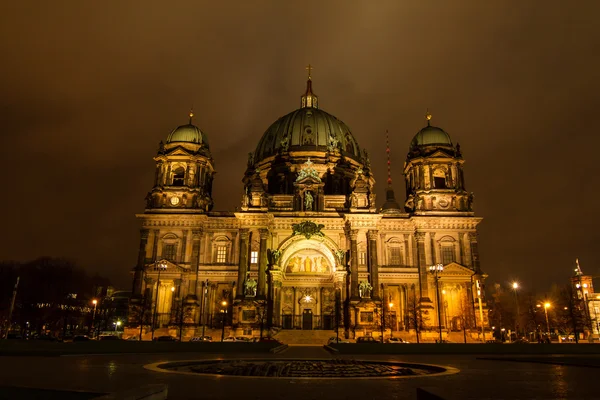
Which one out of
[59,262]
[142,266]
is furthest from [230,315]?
[59,262]

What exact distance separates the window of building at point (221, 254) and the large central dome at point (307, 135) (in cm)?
2132

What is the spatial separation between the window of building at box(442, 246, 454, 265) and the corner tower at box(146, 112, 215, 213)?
31.9m

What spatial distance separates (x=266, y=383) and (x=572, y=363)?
15.9 metres

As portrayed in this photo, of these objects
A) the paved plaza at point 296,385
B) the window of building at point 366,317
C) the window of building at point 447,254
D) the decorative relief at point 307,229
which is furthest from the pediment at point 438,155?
the paved plaza at point 296,385

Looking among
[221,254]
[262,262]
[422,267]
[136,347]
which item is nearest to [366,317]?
[422,267]

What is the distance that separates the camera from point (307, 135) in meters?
79.2

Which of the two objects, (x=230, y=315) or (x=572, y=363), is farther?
(x=230, y=315)

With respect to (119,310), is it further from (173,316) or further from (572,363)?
(572,363)

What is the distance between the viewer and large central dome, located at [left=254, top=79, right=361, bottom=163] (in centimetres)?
7875

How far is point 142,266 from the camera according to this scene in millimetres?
61938

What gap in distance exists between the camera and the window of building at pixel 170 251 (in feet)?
207

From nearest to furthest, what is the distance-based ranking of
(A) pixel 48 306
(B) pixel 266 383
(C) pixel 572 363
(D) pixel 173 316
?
(B) pixel 266 383 → (C) pixel 572 363 → (D) pixel 173 316 → (A) pixel 48 306

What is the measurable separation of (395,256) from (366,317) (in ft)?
33.1

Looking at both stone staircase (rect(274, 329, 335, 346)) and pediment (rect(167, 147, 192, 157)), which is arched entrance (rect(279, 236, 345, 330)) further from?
pediment (rect(167, 147, 192, 157))
